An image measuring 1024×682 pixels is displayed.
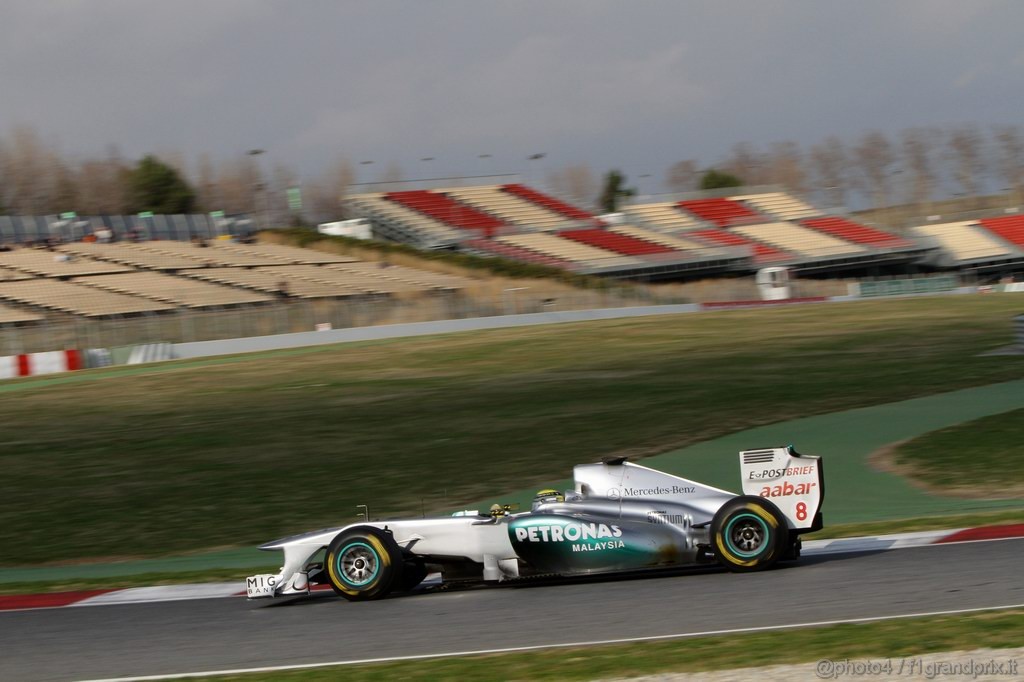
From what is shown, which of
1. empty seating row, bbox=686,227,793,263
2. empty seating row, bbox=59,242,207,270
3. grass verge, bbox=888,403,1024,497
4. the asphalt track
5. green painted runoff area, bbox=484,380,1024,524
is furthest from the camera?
empty seating row, bbox=686,227,793,263

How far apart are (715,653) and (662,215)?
234 ft

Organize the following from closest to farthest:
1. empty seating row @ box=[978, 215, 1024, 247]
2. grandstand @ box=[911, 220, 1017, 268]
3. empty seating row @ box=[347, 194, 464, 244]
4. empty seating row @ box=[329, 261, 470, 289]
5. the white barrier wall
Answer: the white barrier wall < empty seating row @ box=[329, 261, 470, 289] < empty seating row @ box=[347, 194, 464, 244] < grandstand @ box=[911, 220, 1017, 268] < empty seating row @ box=[978, 215, 1024, 247]

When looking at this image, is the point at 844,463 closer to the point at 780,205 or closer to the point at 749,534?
the point at 749,534

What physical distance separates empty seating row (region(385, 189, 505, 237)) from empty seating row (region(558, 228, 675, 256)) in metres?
4.62

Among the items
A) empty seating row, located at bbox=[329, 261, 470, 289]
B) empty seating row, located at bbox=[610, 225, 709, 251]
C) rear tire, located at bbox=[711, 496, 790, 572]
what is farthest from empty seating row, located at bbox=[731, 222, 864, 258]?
rear tire, located at bbox=[711, 496, 790, 572]

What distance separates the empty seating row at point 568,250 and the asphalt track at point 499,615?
183 feet

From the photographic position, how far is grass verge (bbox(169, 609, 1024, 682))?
18.1 ft

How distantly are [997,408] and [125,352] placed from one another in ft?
96.8

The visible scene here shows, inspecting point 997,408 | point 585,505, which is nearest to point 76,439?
point 585,505

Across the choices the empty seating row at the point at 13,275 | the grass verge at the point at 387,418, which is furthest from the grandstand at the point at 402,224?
the grass verge at the point at 387,418

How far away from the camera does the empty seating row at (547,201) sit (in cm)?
7453

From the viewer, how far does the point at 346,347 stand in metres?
39.8

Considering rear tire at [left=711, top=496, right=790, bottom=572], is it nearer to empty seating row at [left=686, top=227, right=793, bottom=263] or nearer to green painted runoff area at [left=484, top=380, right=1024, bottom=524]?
green painted runoff area at [left=484, top=380, right=1024, bottom=524]

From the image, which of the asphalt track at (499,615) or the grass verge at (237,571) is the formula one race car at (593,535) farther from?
the grass verge at (237,571)
